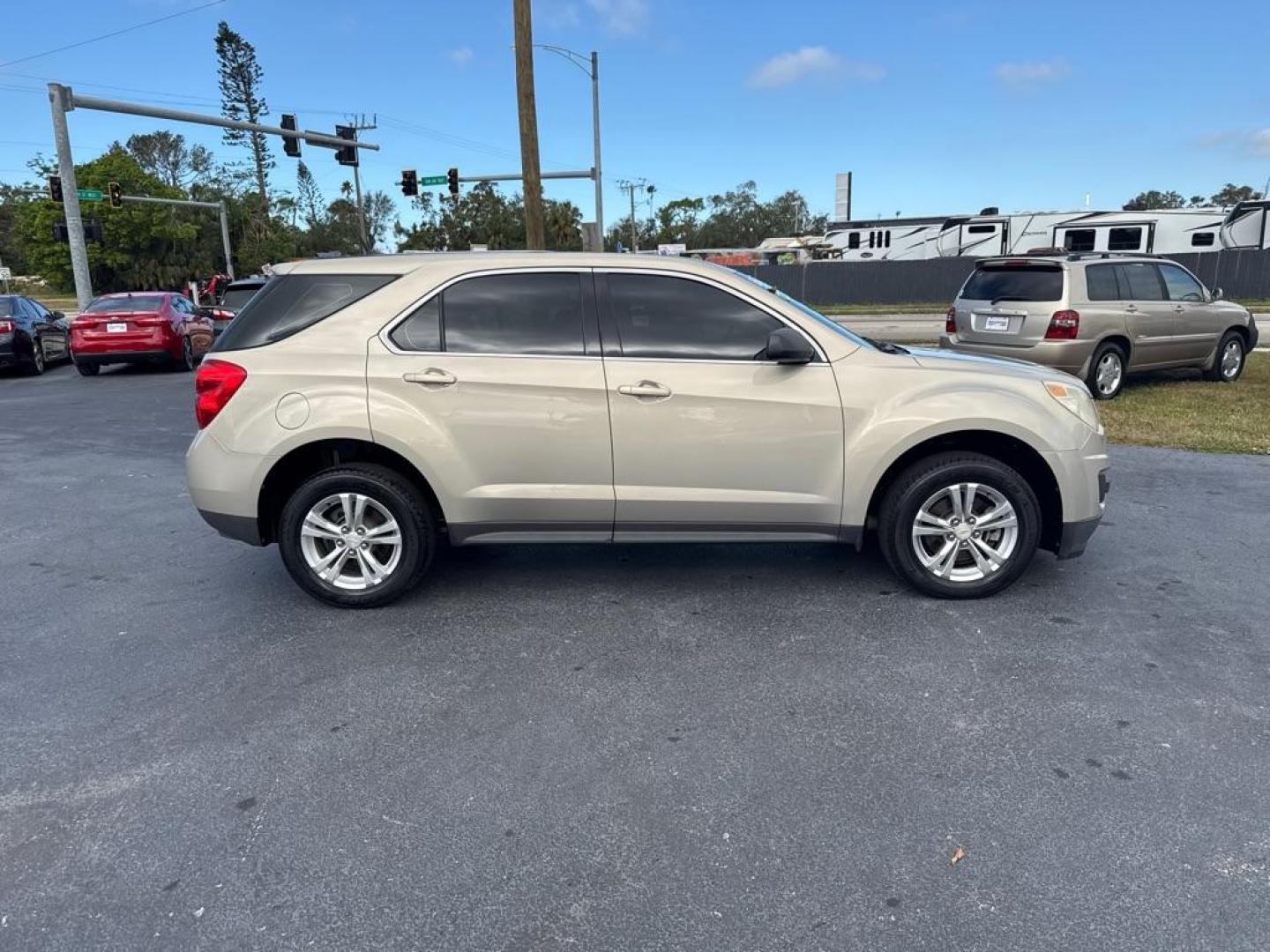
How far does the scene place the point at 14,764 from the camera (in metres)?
3.21

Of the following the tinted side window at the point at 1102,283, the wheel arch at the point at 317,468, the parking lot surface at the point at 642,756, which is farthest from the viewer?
the tinted side window at the point at 1102,283

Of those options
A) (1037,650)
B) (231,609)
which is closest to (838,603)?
(1037,650)

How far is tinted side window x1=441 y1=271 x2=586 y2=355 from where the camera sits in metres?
4.40

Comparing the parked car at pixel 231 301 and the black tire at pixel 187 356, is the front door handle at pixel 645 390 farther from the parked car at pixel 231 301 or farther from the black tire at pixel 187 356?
the parked car at pixel 231 301

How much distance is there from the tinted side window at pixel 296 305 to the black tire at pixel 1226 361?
38.4 ft

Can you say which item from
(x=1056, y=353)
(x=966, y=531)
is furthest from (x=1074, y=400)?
(x=1056, y=353)

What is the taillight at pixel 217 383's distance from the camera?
438cm

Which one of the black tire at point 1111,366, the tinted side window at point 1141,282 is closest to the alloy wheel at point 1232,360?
the tinted side window at point 1141,282

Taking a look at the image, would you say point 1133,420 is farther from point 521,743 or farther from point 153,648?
point 153,648

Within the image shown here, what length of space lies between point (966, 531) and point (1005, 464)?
1.43 ft

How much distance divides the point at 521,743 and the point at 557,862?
69 centimetres

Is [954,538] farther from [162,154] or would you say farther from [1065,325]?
[162,154]

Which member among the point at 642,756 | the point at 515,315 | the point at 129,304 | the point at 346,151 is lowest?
the point at 642,756

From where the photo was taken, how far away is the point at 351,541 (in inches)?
177
